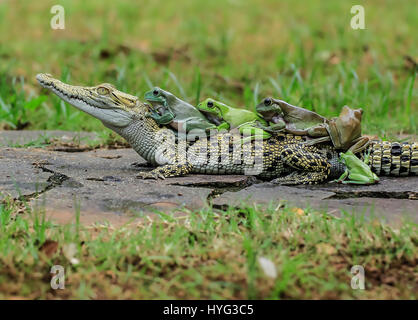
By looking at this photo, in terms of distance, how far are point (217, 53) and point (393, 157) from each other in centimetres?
646

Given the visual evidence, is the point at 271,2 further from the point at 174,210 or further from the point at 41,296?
the point at 41,296

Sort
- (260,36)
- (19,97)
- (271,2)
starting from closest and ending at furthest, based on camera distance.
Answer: (19,97), (260,36), (271,2)

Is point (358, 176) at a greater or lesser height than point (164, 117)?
lesser

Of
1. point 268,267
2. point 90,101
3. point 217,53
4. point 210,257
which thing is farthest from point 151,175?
point 217,53

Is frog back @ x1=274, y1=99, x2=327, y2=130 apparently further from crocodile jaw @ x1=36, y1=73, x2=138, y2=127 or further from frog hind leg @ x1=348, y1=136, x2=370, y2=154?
crocodile jaw @ x1=36, y1=73, x2=138, y2=127

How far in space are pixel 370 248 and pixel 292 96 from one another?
4.17 m

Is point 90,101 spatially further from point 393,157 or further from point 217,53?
point 217,53

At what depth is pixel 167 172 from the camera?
199 inches

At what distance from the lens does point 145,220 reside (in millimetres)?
3994

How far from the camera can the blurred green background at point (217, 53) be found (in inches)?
314

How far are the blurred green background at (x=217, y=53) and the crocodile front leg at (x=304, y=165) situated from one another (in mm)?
2477

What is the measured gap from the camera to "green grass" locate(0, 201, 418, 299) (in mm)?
3400
